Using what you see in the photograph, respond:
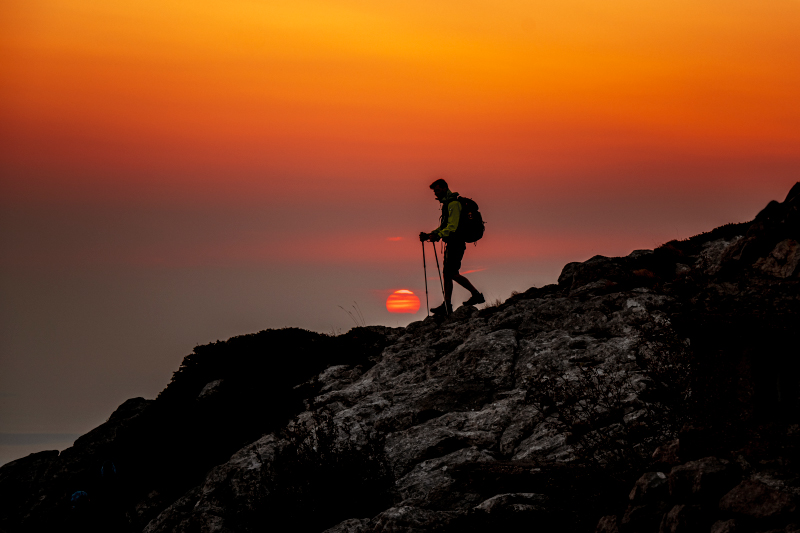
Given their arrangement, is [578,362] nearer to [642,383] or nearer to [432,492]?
[642,383]

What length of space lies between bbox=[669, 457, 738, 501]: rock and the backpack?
12.9 metres

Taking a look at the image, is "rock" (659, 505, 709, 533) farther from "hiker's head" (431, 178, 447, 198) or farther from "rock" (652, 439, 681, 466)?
"hiker's head" (431, 178, 447, 198)

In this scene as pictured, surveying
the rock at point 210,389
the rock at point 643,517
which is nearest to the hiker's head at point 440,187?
the rock at point 210,389

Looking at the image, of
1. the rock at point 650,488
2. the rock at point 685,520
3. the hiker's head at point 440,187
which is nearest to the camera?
the rock at point 685,520

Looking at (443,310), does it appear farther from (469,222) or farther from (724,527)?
(724,527)

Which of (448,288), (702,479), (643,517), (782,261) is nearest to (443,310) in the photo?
(448,288)

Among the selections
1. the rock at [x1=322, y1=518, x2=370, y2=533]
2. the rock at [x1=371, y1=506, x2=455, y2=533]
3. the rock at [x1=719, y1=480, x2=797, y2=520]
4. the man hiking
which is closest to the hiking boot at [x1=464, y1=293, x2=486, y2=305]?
the man hiking

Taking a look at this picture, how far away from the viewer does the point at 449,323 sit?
66.3 feet

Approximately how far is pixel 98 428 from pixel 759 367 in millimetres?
20536

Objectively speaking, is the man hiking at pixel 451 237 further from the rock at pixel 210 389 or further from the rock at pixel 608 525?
the rock at pixel 608 525

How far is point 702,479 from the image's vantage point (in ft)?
25.7

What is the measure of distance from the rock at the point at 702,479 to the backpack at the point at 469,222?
1287 centimetres

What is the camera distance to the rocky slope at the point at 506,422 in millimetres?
9062

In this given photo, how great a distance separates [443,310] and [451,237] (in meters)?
2.06
